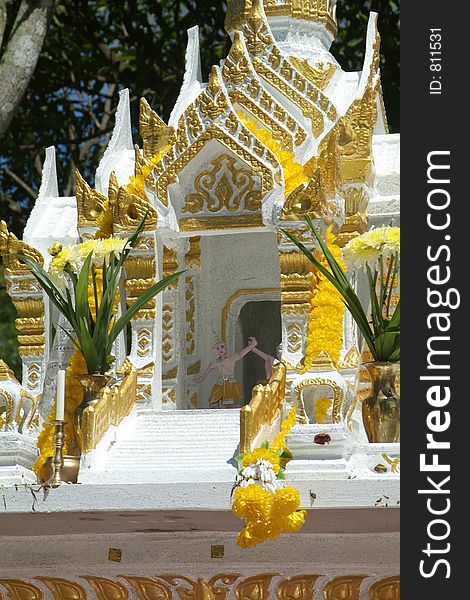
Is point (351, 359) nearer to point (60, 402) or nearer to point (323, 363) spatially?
point (323, 363)

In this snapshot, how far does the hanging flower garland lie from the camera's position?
39.4 ft

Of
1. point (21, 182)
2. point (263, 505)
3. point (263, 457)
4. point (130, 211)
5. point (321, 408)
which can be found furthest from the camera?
point (21, 182)

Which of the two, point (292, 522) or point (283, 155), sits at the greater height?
point (283, 155)

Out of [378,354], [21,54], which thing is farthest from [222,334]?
[21,54]

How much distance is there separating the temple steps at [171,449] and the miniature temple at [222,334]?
2cm

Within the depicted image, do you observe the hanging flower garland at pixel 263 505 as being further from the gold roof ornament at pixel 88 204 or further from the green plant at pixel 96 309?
the gold roof ornament at pixel 88 204

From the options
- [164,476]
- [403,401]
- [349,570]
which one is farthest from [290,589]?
[403,401]

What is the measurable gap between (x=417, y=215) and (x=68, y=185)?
13784mm

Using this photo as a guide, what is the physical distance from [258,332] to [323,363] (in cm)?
370

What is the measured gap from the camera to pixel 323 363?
42.4 feet

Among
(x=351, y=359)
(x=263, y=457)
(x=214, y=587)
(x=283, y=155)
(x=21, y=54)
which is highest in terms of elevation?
(x=21, y=54)

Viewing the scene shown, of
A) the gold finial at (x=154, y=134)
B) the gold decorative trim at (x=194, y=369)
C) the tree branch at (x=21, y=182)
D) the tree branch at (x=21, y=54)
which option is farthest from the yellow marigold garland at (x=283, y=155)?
the tree branch at (x=21, y=182)

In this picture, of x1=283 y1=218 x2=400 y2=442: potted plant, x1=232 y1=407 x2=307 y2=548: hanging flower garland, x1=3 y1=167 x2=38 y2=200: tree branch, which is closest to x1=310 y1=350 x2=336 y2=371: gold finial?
x1=283 y1=218 x2=400 y2=442: potted plant

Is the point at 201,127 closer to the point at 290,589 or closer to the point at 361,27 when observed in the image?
the point at 290,589
